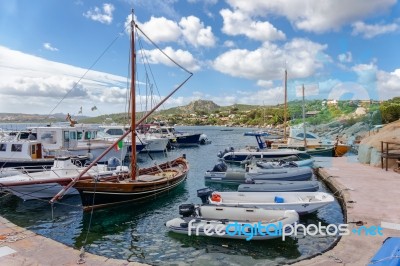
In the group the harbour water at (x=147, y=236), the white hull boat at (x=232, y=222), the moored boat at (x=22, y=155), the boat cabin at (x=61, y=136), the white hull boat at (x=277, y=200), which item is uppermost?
the boat cabin at (x=61, y=136)

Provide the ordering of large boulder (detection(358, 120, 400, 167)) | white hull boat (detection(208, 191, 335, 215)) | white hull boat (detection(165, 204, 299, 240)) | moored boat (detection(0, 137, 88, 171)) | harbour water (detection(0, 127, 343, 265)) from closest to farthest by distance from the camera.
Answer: harbour water (detection(0, 127, 343, 265)) < white hull boat (detection(165, 204, 299, 240)) < white hull boat (detection(208, 191, 335, 215)) < large boulder (detection(358, 120, 400, 167)) < moored boat (detection(0, 137, 88, 171))

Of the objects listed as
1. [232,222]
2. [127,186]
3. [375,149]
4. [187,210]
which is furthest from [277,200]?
[375,149]

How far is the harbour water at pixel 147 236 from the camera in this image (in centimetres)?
1048

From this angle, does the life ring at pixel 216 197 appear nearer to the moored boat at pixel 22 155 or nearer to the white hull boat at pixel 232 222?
the white hull boat at pixel 232 222

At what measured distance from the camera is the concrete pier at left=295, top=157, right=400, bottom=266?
8469 millimetres

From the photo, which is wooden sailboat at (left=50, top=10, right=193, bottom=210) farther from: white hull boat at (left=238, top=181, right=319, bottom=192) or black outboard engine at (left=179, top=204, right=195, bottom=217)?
white hull boat at (left=238, top=181, right=319, bottom=192)

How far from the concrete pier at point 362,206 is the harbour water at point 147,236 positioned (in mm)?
1177

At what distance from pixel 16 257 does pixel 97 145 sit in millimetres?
24179

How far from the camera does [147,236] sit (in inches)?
502

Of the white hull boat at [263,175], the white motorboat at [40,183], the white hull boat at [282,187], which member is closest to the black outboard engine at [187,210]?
the white hull boat at [282,187]

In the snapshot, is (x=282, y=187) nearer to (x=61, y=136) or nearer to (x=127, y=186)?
(x=127, y=186)

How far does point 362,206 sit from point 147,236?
8.57m

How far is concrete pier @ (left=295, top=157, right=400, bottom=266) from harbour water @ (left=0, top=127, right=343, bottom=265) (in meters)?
1.18

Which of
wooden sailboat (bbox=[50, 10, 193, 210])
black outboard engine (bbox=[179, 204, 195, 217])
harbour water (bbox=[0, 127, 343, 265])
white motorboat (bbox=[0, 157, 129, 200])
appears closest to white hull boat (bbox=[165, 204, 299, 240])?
black outboard engine (bbox=[179, 204, 195, 217])
